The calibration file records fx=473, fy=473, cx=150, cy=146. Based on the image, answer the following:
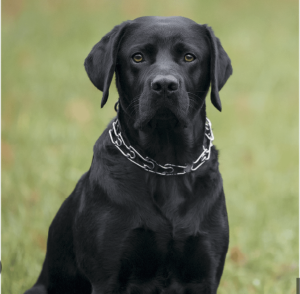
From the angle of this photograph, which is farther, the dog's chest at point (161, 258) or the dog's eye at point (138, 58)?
the dog's eye at point (138, 58)

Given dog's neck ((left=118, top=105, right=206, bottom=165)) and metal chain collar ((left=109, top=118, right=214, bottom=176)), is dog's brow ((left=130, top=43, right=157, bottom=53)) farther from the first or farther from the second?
metal chain collar ((left=109, top=118, right=214, bottom=176))

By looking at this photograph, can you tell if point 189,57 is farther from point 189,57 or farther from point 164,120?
point 164,120

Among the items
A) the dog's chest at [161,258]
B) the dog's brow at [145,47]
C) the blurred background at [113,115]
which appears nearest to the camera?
the dog's chest at [161,258]

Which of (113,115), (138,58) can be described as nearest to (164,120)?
(138,58)

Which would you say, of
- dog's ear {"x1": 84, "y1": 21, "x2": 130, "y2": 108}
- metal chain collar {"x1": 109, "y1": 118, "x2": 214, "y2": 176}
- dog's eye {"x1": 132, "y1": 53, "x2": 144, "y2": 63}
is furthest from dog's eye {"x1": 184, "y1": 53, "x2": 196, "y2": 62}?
metal chain collar {"x1": 109, "y1": 118, "x2": 214, "y2": 176}

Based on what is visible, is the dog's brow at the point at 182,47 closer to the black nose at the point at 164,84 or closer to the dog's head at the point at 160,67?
the dog's head at the point at 160,67

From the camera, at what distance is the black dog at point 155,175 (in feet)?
8.85

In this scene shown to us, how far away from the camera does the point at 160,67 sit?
2666 mm

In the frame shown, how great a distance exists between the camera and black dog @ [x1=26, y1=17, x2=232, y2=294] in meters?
2.70

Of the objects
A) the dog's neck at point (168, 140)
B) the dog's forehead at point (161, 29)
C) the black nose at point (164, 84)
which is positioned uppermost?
the dog's forehead at point (161, 29)

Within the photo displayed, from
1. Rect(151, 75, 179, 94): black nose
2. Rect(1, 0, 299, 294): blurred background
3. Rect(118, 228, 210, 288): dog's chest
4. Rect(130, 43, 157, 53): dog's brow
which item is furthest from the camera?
Rect(1, 0, 299, 294): blurred background

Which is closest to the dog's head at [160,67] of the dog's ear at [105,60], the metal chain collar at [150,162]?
the dog's ear at [105,60]

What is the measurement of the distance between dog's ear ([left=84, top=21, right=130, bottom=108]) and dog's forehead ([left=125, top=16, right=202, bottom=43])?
0.07 m

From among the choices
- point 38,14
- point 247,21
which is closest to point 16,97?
point 38,14
